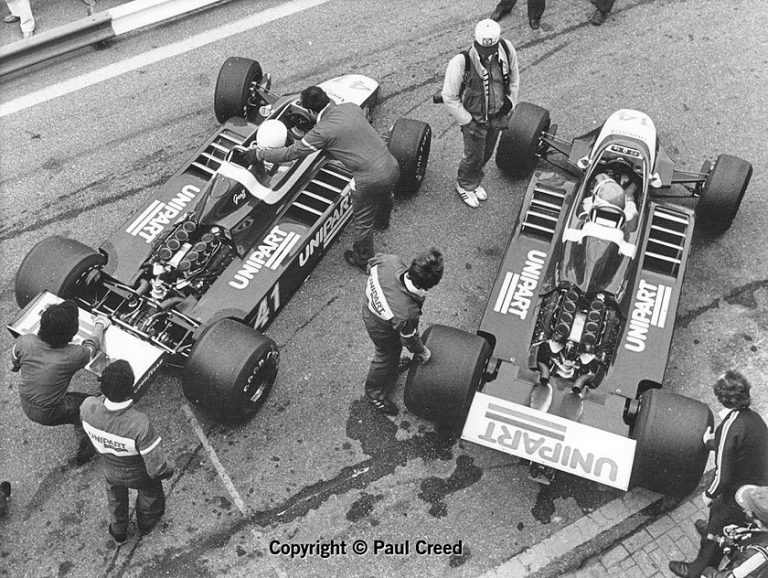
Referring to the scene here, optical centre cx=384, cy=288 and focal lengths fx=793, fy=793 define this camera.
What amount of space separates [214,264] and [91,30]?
4.90 m

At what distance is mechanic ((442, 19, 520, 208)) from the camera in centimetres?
711

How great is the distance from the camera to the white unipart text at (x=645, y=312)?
20.8ft

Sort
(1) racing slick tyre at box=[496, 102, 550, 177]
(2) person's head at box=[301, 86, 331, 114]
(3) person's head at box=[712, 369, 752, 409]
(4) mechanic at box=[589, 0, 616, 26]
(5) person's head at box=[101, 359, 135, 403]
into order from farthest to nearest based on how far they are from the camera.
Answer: (4) mechanic at box=[589, 0, 616, 26]
(1) racing slick tyre at box=[496, 102, 550, 177]
(2) person's head at box=[301, 86, 331, 114]
(3) person's head at box=[712, 369, 752, 409]
(5) person's head at box=[101, 359, 135, 403]

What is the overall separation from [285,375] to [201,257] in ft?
4.00

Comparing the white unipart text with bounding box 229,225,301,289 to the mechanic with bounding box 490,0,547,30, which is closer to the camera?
the white unipart text with bounding box 229,225,301,289

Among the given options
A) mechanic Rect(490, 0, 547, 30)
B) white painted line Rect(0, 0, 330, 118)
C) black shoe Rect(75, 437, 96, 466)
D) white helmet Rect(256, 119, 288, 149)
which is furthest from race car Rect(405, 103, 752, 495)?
white painted line Rect(0, 0, 330, 118)

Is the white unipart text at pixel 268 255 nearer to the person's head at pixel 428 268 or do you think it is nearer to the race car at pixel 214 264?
the race car at pixel 214 264

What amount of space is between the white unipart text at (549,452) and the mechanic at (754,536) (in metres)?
0.87

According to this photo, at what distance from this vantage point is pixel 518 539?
576cm

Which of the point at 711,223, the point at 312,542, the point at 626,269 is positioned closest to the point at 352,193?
the point at 626,269

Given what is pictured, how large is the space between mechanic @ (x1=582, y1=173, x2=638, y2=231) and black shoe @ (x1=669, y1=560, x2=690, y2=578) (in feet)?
8.70

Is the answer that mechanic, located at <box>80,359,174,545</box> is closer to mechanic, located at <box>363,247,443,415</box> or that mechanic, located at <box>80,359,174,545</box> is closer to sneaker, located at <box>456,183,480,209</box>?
mechanic, located at <box>363,247,443,415</box>

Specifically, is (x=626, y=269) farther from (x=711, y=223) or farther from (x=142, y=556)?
(x=142, y=556)

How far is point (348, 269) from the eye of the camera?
7.55m
